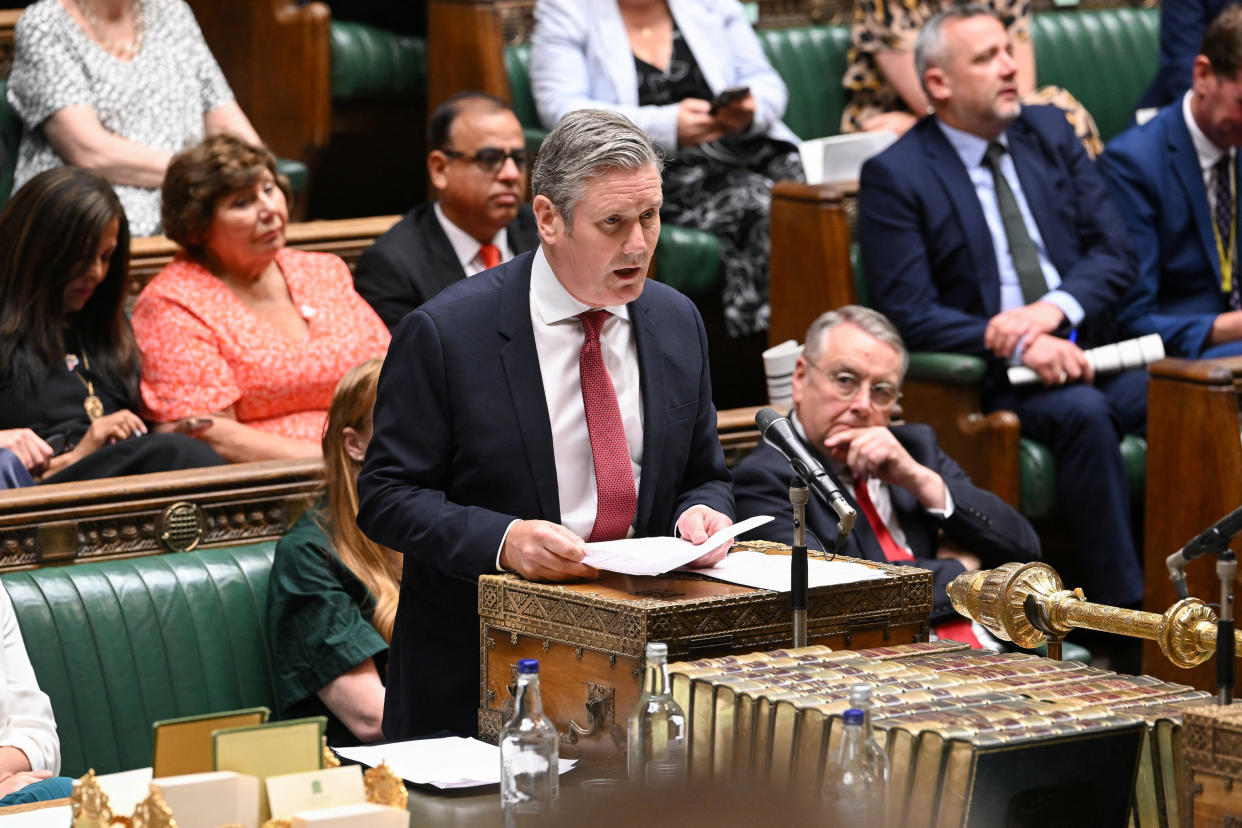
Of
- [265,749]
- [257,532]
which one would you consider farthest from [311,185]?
[265,749]

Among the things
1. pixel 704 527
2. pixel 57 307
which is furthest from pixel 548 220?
pixel 57 307

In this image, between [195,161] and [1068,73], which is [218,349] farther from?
[1068,73]

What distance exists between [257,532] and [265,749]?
1609 millimetres

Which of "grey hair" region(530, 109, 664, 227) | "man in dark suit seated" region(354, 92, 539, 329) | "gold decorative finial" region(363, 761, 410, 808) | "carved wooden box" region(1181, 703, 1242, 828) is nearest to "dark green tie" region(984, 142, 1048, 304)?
"man in dark suit seated" region(354, 92, 539, 329)

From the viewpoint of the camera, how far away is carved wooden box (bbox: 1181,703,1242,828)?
5.16ft

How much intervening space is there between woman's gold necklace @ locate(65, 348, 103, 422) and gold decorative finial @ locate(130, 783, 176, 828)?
2.01 metres

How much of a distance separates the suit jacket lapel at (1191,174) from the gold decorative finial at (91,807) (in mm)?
3402

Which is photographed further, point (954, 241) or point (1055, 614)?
point (954, 241)

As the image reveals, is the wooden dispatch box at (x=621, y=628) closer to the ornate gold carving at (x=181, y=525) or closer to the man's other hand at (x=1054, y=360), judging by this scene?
the ornate gold carving at (x=181, y=525)

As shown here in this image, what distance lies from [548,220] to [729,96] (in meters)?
2.32

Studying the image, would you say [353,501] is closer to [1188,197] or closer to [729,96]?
[729,96]

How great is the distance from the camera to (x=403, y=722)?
229cm

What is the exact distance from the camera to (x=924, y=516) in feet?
10.9

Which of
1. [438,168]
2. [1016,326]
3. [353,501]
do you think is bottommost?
[353,501]
